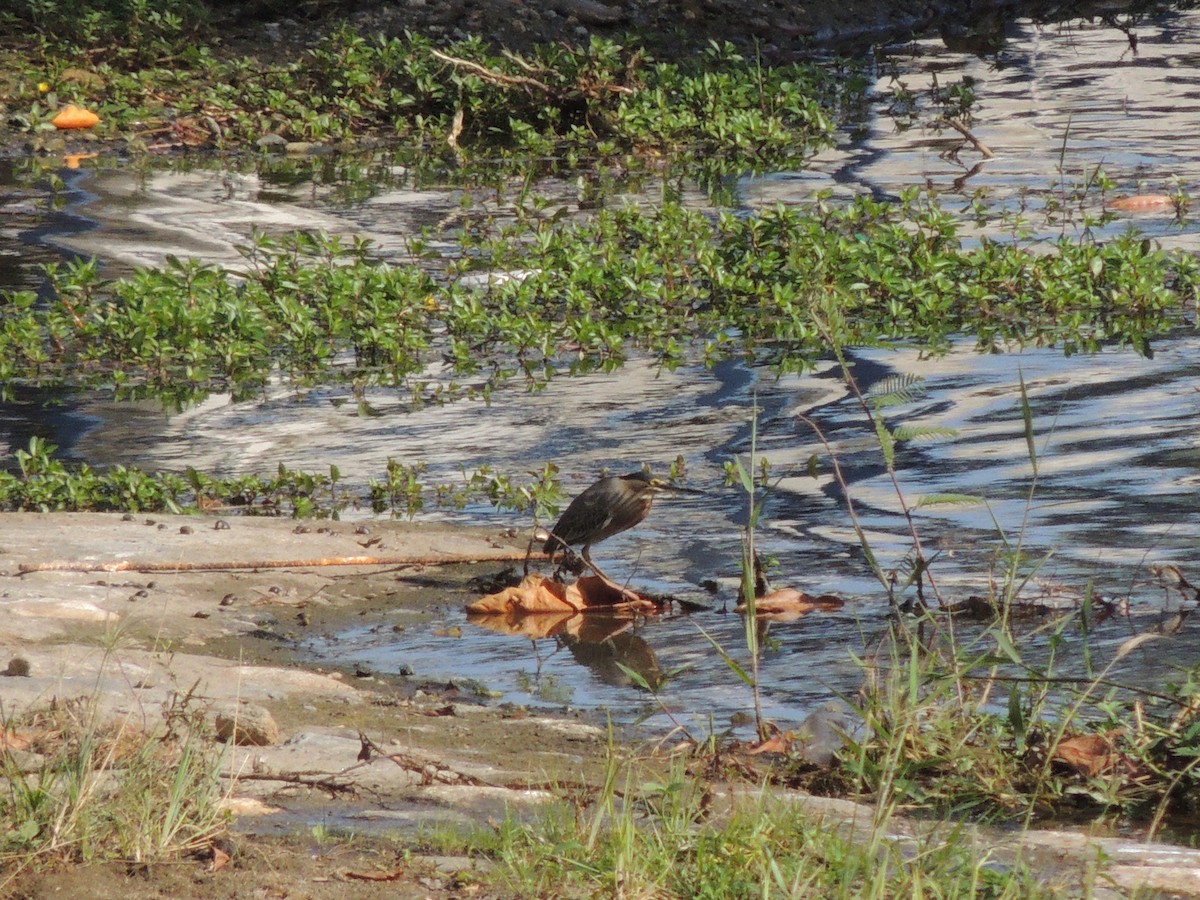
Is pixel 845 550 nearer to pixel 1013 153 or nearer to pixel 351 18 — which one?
pixel 1013 153

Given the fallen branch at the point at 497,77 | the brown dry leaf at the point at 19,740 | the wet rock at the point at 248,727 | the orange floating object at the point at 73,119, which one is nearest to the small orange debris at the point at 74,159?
the orange floating object at the point at 73,119

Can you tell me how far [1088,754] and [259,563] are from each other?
2.96 m

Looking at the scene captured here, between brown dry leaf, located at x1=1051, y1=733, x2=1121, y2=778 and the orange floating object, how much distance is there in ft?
40.6

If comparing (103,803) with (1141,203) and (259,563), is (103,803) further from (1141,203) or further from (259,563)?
(1141,203)

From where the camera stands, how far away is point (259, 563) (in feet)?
19.1

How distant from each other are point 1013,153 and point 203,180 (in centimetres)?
634

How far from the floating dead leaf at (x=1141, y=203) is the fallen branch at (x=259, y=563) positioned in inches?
266

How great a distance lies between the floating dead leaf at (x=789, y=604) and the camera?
545 cm

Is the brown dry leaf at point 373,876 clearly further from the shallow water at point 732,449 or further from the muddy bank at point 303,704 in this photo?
the shallow water at point 732,449

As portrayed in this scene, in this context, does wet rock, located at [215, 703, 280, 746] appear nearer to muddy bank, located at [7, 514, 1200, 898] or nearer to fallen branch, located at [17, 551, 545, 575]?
muddy bank, located at [7, 514, 1200, 898]

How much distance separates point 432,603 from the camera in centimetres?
573

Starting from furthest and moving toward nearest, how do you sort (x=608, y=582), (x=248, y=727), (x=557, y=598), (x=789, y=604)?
(x=557, y=598) < (x=608, y=582) < (x=789, y=604) < (x=248, y=727)

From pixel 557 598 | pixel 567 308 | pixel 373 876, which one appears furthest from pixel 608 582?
pixel 567 308

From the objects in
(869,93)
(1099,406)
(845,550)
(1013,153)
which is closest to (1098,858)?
(845,550)
